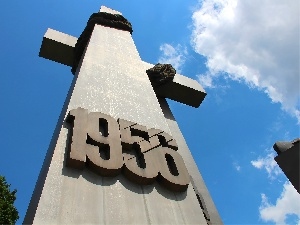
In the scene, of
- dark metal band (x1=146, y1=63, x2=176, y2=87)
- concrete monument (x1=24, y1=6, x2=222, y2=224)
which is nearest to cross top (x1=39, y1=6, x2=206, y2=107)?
dark metal band (x1=146, y1=63, x2=176, y2=87)

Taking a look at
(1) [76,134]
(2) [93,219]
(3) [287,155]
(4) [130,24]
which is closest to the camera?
(3) [287,155]

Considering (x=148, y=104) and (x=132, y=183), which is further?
(x=148, y=104)

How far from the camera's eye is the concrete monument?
3.45 meters

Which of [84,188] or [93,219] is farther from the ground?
[84,188]

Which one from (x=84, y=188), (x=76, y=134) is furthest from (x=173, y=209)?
(x=76, y=134)

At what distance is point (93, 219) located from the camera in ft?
10.7

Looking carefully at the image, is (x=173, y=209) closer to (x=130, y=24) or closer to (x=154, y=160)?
(x=154, y=160)

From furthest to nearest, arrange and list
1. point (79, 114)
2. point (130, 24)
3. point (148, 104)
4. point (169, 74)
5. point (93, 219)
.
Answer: point (130, 24), point (169, 74), point (148, 104), point (79, 114), point (93, 219)

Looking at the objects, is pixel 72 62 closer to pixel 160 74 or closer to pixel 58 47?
pixel 58 47

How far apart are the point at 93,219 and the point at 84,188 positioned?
17.4 inches

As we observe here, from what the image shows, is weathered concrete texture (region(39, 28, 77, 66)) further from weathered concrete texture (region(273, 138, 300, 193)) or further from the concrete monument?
weathered concrete texture (region(273, 138, 300, 193))

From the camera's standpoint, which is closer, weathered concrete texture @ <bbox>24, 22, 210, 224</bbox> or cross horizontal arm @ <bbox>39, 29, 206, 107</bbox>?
weathered concrete texture @ <bbox>24, 22, 210, 224</bbox>

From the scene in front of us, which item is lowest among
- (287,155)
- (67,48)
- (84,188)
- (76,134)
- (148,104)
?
(287,155)

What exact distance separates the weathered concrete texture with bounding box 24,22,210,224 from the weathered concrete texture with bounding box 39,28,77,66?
332 cm
